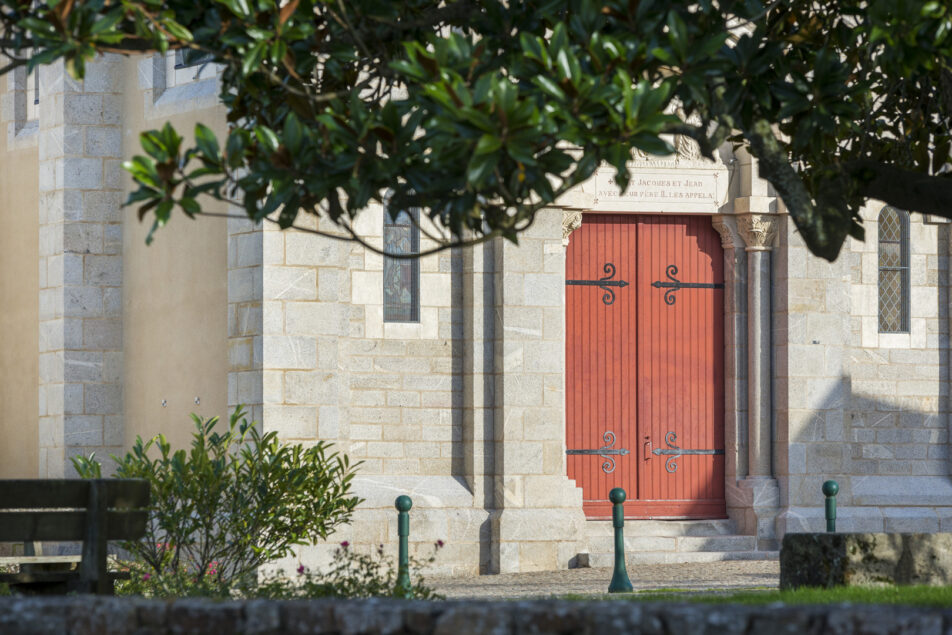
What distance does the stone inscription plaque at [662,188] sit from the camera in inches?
510

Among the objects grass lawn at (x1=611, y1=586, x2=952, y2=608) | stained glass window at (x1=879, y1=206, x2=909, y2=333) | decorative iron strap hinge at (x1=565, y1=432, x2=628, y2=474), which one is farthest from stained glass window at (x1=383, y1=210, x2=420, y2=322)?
grass lawn at (x1=611, y1=586, x2=952, y2=608)

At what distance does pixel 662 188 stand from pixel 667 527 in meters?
3.09

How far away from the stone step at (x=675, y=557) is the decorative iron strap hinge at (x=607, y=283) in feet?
7.70

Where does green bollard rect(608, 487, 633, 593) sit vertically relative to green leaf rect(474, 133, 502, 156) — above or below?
below

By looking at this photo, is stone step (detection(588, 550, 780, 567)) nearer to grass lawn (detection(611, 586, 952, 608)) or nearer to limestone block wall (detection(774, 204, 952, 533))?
limestone block wall (detection(774, 204, 952, 533))

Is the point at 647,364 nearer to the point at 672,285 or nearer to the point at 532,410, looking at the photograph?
the point at 672,285

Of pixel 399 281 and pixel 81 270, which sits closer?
pixel 399 281

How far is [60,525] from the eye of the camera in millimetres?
6191

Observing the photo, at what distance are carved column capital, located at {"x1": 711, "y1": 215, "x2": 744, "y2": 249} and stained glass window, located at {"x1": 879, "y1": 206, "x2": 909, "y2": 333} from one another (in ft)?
5.18

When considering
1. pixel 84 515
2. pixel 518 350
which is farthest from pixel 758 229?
pixel 84 515

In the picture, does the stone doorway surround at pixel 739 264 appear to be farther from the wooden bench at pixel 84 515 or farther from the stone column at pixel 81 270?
the wooden bench at pixel 84 515

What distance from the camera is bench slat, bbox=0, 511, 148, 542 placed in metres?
6.01

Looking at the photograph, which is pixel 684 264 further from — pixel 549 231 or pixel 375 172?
pixel 375 172

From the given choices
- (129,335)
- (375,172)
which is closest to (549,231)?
(129,335)
